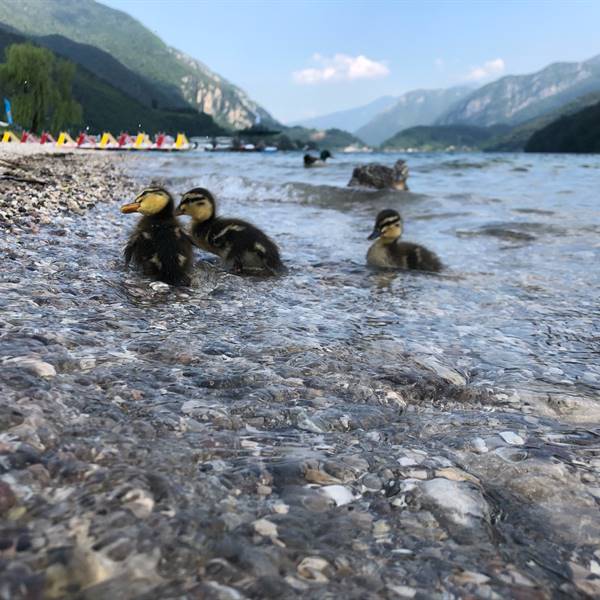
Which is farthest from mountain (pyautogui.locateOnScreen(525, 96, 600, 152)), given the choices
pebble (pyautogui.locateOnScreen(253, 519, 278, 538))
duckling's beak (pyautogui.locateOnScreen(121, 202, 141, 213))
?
pebble (pyautogui.locateOnScreen(253, 519, 278, 538))

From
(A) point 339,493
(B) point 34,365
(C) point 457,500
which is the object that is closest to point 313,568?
(A) point 339,493

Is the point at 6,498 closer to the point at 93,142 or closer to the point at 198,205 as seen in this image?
the point at 198,205

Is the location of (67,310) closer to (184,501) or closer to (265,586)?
(184,501)

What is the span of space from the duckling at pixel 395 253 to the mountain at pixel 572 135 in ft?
516

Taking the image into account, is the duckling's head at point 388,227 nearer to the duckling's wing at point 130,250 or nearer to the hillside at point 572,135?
the duckling's wing at point 130,250

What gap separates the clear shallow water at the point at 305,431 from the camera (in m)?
1.93

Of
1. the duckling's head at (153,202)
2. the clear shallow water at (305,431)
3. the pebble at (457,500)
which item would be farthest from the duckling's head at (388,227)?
the pebble at (457,500)

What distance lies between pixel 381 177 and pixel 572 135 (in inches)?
6114

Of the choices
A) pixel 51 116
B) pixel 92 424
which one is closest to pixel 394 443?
pixel 92 424

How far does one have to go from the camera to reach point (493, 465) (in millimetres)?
2840

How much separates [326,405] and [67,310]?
2.49m

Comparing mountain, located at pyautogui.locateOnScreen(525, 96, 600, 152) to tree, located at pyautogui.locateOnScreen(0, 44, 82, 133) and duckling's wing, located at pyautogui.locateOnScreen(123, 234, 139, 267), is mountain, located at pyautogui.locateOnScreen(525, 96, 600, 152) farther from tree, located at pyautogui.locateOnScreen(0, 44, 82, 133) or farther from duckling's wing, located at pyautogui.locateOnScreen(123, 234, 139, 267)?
duckling's wing, located at pyautogui.locateOnScreen(123, 234, 139, 267)

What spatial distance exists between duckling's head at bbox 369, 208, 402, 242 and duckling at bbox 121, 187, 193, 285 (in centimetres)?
356

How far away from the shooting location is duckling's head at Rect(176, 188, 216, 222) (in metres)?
8.88
